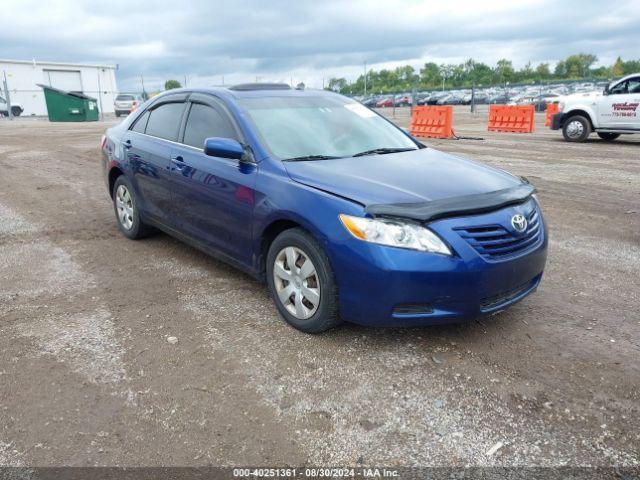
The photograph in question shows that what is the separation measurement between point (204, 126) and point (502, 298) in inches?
108

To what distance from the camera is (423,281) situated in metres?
3.01

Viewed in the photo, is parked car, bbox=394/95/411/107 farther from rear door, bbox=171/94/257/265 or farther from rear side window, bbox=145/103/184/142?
rear door, bbox=171/94/257/265

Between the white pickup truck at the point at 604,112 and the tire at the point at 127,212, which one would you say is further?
the white pickup truck at the point at 604,112

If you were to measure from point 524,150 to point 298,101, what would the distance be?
423 inches

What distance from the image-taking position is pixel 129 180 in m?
5.47

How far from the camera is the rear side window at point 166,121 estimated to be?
487 centimetres

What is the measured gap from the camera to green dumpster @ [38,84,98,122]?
97.5 ft

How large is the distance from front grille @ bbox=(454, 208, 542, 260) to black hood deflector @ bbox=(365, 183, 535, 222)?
4.5 inches

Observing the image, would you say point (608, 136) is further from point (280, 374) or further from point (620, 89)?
point (280, 374)

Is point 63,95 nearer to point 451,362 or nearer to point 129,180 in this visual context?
point 129,180

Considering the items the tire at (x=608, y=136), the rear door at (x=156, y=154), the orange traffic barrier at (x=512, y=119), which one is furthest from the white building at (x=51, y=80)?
the rear door at (x=156, y=154)

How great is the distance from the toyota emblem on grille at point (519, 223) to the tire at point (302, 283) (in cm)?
116

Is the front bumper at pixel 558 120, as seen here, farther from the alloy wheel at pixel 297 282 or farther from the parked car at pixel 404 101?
the parked car at pixel 404 101

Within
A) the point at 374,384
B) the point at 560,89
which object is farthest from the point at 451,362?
the point at 560,89
